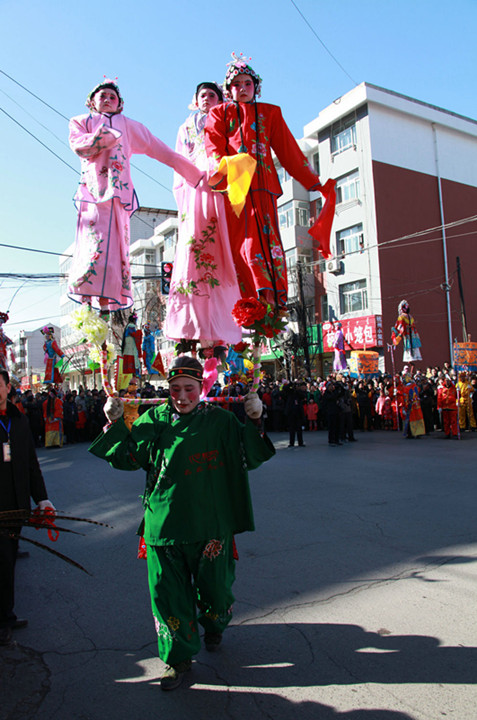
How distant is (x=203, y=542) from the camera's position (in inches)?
121

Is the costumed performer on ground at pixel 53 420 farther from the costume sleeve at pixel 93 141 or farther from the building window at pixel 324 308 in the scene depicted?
the building window at pixel 324 308

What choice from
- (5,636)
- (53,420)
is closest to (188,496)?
(5,636)

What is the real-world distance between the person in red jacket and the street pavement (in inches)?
315

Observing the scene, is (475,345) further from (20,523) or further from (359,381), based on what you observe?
(20,523)

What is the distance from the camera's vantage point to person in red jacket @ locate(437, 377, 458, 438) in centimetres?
1449

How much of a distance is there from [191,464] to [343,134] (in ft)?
97.7

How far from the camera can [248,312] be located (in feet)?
10.1

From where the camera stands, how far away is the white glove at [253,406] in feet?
9.79

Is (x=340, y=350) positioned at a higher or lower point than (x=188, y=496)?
higher

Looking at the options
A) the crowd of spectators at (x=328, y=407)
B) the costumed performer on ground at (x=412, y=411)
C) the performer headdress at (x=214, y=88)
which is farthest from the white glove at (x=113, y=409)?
the costumed performer on ground at (x=412, y=411)

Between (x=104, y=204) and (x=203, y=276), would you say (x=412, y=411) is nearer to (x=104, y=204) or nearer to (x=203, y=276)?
(x=203, y=276)

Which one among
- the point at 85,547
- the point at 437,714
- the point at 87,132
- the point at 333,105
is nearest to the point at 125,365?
the point at 87,132

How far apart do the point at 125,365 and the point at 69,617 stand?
1.94m

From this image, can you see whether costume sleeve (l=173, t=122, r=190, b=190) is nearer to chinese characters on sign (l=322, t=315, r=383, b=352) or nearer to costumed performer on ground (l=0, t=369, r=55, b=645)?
costumed performer on ground (l=0, t=369, r=55, b=645)
